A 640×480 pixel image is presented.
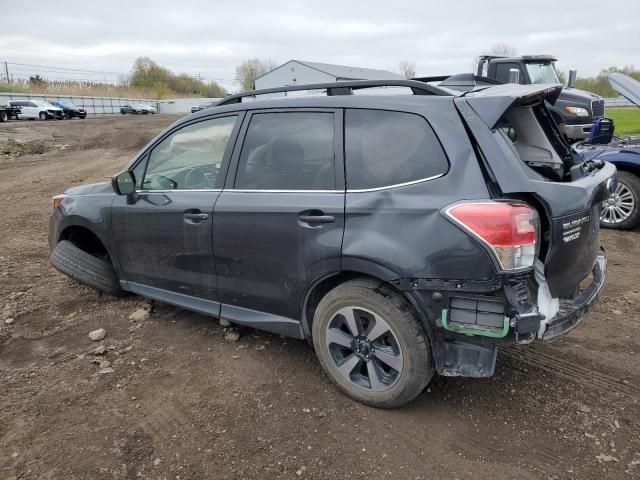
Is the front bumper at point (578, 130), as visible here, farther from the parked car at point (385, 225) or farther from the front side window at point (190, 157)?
the front side window at point (190, 157)

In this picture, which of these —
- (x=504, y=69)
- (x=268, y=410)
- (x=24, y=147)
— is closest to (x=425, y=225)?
(x=268, y=410)

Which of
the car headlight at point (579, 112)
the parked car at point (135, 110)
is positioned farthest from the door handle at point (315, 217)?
the parked car at point (135, 110)

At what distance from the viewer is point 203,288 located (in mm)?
3576

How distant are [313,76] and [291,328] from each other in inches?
1737

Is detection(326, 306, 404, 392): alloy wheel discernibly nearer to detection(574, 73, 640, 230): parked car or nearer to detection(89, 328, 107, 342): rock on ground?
detection(89, 328, 107, 342): rock on ground

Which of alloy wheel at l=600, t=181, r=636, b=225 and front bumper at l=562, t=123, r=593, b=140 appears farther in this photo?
front bumper at l=562, t=123, r=593, b=140

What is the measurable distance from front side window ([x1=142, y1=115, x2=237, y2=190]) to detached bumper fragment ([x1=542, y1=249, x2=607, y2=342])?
2281 mm

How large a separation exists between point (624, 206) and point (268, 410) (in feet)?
19.2

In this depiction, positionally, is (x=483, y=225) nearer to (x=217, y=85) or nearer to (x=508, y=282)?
(x=508, y=282)

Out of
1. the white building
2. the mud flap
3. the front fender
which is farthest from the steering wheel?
the white building

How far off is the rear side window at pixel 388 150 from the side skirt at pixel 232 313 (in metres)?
1.02

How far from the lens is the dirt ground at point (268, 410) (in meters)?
2.49

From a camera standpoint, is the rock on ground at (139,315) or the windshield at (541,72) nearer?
the rock on ground at (139,315)

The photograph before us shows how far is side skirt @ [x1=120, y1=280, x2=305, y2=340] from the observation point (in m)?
3.20
